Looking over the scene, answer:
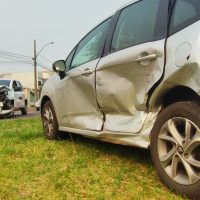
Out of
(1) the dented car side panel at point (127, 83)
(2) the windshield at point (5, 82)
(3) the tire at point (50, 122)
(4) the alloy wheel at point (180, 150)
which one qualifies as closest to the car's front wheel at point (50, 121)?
(3) the tire at point (50, 122)

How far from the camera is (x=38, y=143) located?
6102mm

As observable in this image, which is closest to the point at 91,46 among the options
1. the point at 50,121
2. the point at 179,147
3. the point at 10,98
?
the point at 50,121

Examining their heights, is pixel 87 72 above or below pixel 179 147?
above

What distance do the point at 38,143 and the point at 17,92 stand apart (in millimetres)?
12902

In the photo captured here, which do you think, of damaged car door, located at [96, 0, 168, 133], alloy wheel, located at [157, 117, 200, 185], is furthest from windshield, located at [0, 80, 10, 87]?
alloy wheel, located at [157, 117, 200, 185]

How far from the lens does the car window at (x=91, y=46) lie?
5.12 metres

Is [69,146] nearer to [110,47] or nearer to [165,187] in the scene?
[110,47]

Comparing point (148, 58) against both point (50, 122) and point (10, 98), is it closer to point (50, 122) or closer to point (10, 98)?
point (50, 122)

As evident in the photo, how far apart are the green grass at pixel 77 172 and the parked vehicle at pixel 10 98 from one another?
10640 millimetres

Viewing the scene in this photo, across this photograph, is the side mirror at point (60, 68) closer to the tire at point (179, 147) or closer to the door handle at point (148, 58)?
the door handle at point (148, 58)

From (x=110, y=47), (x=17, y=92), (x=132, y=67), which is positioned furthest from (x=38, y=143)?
(x=17, y=92)

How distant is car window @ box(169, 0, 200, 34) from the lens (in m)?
3.55

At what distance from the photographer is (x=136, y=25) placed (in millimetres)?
4387

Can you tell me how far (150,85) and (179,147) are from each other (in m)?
0.65
